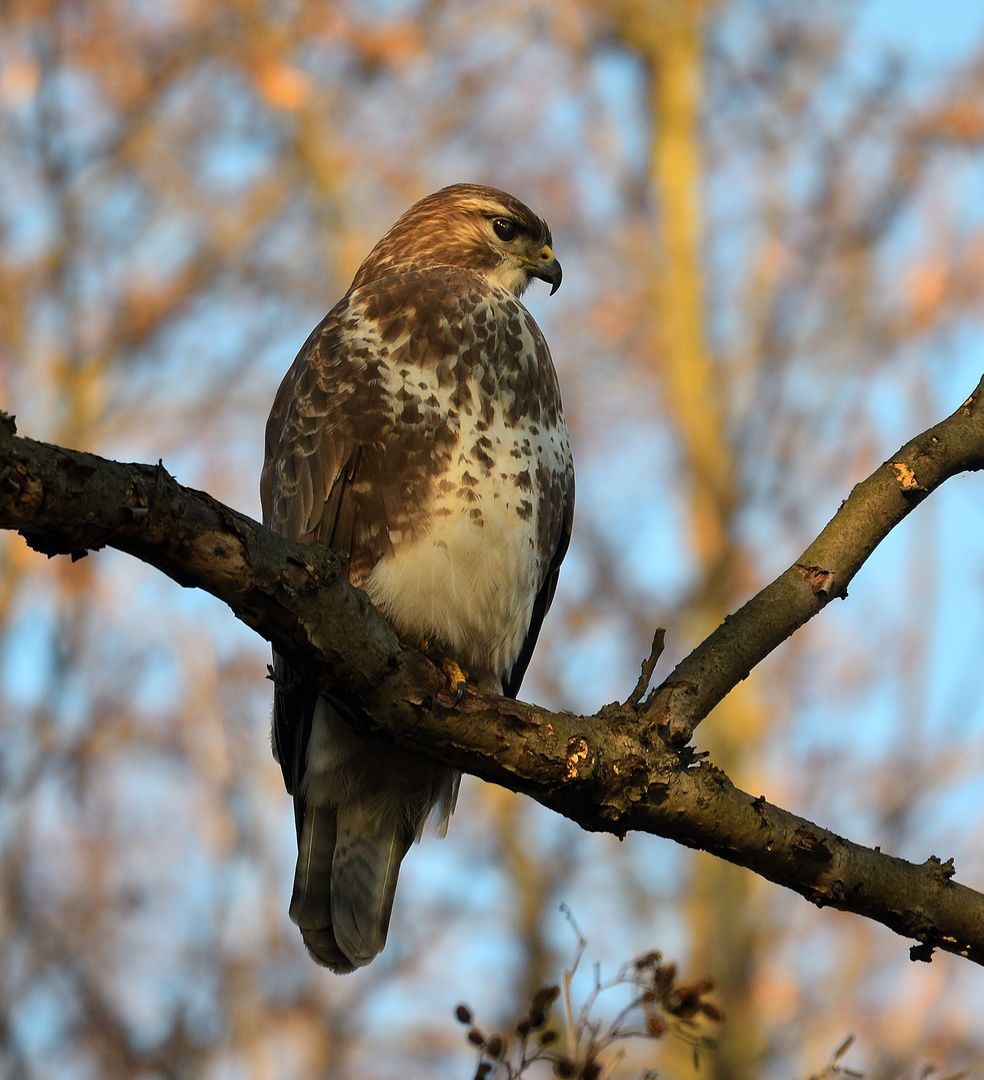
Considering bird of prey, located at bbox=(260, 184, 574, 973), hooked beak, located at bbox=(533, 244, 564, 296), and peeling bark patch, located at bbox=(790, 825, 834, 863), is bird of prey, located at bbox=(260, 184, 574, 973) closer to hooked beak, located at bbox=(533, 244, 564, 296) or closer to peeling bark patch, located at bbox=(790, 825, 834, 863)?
hooked beak, located at bbox=(533, 244, 564, 296)

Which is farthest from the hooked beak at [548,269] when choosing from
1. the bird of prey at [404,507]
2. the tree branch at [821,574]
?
the tree branch at [821,574]

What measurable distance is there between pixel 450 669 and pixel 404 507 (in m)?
0.60

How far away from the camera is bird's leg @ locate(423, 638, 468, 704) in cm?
271

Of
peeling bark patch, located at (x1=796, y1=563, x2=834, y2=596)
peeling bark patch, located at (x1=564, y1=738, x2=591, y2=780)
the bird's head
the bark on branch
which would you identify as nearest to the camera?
the bark on branch

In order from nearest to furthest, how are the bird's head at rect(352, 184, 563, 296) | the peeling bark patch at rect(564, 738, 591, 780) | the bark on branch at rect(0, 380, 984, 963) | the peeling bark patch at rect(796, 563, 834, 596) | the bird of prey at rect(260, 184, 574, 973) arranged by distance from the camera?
1. the bark on branch at rect(0, 380, 984, 963)
2. the peeling bark patch at rect(564, 738, 591, 780)
3. the peeling bark patch at rect(796, 563, 834, 596)
4. the bird of prey at rect(260, 184, 574, 973)
5. the bird's head at rect(352, 184, 563, 296)

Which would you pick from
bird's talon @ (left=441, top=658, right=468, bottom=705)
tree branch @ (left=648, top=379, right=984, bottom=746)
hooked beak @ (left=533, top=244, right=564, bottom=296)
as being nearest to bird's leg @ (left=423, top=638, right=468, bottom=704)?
bird's talon @ (left=441, top=658, right=468, bottom=705)

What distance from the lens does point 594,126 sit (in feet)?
37.4

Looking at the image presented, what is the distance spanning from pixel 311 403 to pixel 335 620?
128cm

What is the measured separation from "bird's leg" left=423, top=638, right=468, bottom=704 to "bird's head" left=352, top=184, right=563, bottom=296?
1357 mm

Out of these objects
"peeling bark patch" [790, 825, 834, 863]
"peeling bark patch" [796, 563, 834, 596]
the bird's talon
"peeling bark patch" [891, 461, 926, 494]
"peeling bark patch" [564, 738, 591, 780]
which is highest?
"peeling bark patch" [891, 461, 926, 494]

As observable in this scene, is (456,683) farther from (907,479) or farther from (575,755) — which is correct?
(907,479)

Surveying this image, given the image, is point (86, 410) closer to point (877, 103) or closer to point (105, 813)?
point (105, 813)

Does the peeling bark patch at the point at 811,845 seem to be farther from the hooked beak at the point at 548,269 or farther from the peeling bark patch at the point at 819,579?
the hooked beak at the point at 548,269

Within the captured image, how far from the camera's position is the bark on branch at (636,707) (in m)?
2.37
